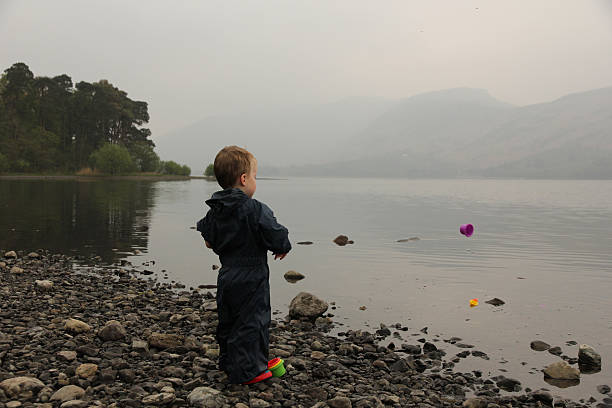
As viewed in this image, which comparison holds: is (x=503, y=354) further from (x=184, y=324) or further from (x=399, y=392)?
(x=184, y=324)

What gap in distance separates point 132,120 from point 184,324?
13639 centimetres

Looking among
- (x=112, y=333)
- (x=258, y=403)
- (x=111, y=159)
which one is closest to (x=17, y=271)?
(x=112, y=333)

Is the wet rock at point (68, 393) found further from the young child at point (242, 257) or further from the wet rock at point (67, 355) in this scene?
the young child at point (242, 257)

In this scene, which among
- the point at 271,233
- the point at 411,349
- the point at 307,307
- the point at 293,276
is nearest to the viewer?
the point at 271,233

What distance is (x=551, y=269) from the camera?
18.3 meters

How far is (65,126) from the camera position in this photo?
394 feet

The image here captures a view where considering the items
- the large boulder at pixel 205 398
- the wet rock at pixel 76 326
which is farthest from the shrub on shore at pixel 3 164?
the large boulder at pixel 205 398

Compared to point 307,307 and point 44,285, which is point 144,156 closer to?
point 44,285

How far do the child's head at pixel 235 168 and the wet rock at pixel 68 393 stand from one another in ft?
10.4

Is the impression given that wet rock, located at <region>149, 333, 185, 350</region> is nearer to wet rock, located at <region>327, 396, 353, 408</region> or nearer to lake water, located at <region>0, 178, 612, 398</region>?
wet rock, located at <region>327, 396, 353, 408</region>

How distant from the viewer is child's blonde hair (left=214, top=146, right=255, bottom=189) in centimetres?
631

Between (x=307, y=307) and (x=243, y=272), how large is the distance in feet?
14.2

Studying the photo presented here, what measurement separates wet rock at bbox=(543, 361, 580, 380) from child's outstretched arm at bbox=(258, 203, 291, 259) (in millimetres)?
5298

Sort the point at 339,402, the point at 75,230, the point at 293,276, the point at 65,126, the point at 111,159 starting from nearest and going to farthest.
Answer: the point at 339,402 < the point at 293,276 < the point at 75,230 < the point at 111,159 < the point at 65,126
